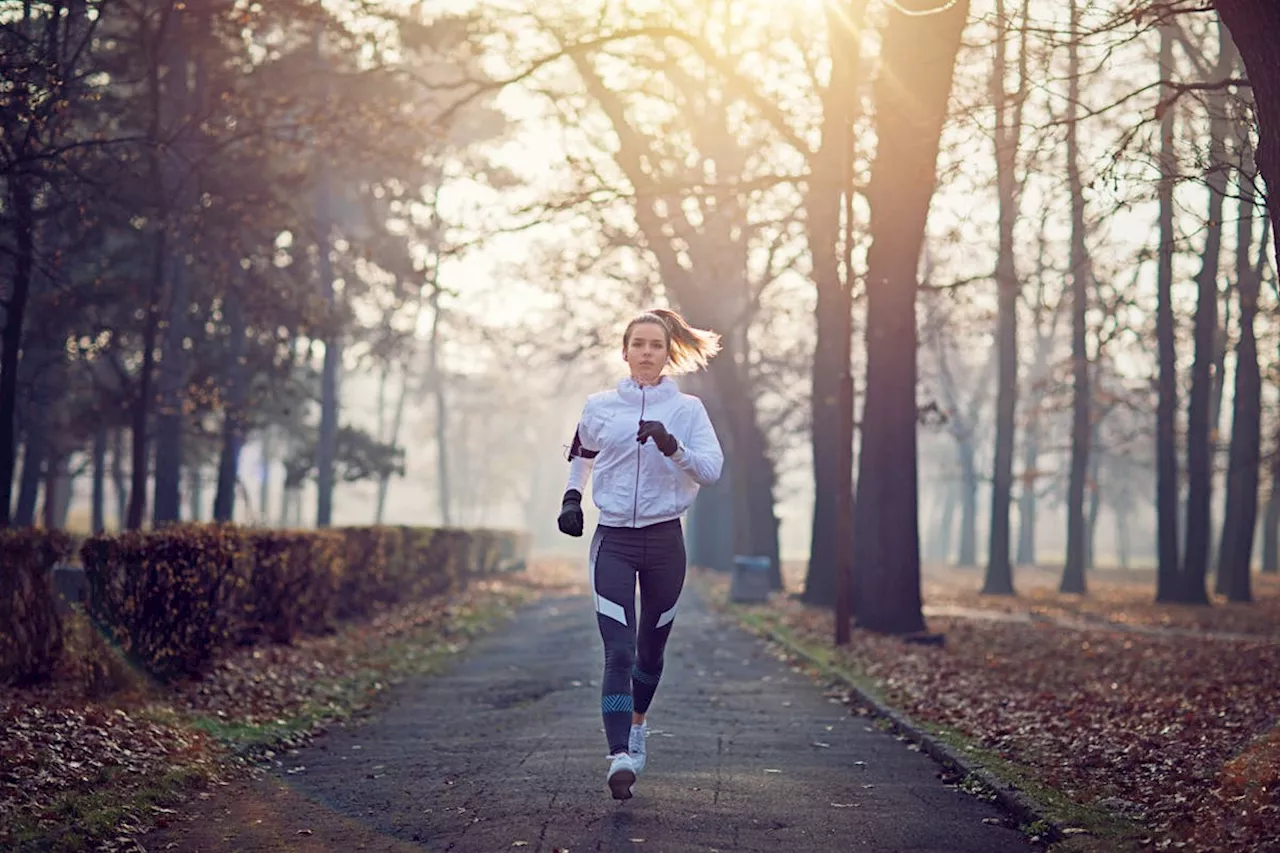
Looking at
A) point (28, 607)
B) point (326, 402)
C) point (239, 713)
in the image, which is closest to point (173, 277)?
point (326, 402)

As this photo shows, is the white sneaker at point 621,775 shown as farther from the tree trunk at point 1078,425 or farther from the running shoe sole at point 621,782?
the tree trunk at point 1078,425

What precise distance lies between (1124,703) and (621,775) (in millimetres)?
5969

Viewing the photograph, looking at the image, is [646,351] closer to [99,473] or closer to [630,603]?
[630,603]

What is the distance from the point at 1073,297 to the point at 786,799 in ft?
91.8

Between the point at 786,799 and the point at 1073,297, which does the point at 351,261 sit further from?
the point at 786,799

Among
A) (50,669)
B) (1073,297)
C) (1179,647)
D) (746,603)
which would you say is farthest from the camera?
(1073,297)

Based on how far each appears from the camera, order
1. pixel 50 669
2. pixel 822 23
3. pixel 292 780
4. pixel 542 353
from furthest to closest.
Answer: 1. pixel 542 353
2. pixel 822 23
3. pixel 50 669
4. pixel 292 780

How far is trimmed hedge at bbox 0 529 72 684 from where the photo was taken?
397 inches

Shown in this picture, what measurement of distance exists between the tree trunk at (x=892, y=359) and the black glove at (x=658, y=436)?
10429 mm

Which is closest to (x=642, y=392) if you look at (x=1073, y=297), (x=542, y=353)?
(x=1073, y=297)

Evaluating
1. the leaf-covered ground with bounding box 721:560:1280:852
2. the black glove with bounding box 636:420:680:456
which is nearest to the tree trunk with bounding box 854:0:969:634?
the leaf-covered ground with bounding box 721:560:1280:852

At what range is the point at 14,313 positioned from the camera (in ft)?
49.2

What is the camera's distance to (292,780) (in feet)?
27.0

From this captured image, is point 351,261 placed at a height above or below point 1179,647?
above
